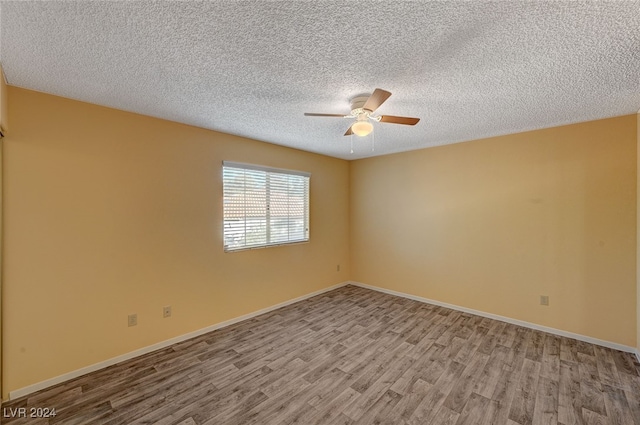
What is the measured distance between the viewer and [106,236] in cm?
240

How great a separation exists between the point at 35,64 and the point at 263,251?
275 cm

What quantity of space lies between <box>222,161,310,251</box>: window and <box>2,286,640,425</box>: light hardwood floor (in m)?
1.23

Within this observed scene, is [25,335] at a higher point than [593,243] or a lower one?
lower

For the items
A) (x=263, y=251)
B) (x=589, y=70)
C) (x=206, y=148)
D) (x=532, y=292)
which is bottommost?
(x=532, y=292)

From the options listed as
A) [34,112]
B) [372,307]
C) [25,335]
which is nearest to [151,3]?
[34,112]

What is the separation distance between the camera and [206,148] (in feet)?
10.1

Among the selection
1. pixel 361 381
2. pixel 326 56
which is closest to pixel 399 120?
pixel 326 56

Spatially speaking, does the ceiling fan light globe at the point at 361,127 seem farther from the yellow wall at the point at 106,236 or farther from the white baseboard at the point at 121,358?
the white baseboard at the point at 121,358

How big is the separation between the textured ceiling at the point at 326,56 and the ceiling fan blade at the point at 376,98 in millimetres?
171

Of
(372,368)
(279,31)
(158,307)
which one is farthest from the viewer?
(158,307)

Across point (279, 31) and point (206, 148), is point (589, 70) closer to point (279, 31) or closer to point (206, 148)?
point (279, 31)

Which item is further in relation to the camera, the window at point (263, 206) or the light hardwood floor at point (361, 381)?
the window at point (263, 206)

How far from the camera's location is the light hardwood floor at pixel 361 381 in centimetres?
182

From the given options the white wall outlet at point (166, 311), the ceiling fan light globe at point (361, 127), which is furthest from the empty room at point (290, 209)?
the ceiling fan light globe at point (361, 127)
